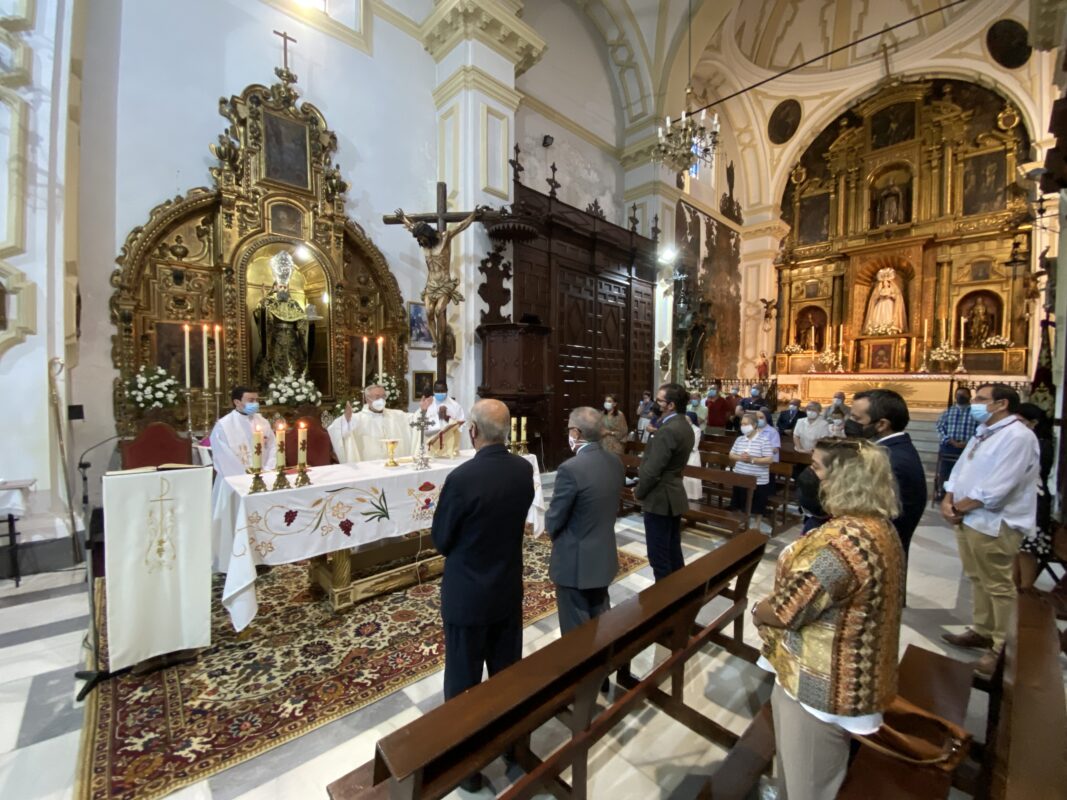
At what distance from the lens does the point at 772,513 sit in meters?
6.24

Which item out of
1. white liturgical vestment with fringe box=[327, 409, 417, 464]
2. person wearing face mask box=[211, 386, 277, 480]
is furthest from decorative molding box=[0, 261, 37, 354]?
white liturgical vestment with fringe box=[327, 409, 417, 464]

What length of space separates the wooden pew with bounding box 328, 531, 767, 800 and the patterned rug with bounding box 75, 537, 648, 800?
48.1 inches

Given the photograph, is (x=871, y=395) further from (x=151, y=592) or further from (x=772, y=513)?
(x=151, y=592)

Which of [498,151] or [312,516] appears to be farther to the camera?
[498,151]

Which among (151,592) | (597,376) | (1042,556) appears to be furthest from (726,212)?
(151,592)

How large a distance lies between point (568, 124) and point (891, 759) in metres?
12.3

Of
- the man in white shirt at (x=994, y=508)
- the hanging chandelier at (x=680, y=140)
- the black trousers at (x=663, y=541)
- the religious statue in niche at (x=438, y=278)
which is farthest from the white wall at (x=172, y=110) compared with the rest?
the man in white shirt at (x=994, y=508)

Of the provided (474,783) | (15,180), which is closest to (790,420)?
(474,783)

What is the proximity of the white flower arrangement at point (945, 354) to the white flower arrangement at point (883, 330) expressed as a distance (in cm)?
136

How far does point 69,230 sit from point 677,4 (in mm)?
13102

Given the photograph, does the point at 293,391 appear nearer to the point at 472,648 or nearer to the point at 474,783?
the point at 472,648

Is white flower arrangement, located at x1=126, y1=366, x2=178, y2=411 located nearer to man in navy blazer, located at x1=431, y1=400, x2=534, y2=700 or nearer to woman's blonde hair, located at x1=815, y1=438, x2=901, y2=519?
man in navy blazer, located at x1=431, y1=400, x2=534, y2=700

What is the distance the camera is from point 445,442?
4812mm

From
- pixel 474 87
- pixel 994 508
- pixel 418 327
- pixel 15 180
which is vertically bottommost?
pixel 994 508
